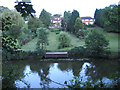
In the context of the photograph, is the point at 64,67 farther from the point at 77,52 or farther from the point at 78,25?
the point at 78,25

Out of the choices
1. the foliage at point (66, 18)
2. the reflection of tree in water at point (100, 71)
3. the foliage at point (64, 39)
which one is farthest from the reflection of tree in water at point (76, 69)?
the foliage at point (66, 18)

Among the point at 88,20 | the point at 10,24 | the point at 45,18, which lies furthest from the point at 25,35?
the point at 10,24

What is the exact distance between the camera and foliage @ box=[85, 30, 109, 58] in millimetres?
10211

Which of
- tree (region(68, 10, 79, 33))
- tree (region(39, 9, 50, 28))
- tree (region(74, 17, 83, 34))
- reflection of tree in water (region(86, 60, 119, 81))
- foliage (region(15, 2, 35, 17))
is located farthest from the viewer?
tree (region(39, 9, 50, 28))

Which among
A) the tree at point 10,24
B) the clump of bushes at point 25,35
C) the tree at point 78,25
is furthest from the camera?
the tree at point 78,25

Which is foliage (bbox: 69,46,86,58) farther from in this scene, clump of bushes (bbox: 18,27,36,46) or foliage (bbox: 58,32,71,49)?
clump of bushes (bbox: 18,27,36,46)

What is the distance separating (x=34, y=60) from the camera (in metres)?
10.6

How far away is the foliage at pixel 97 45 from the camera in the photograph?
33.5ft

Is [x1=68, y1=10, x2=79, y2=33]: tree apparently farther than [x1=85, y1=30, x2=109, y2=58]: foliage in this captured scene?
Yes

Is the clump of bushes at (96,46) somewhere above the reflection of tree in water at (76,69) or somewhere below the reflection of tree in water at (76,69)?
above

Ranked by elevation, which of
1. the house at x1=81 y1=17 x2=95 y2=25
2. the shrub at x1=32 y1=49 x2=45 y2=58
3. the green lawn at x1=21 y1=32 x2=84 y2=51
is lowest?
the shrub at x1=32 y1=49 x2=45 y2=58

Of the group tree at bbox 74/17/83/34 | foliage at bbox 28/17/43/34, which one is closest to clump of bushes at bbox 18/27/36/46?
foliage at bbox 28/17/43/34

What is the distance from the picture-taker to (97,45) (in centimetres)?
1018

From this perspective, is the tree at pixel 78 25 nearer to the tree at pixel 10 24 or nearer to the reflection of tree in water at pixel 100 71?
the tree at pixel 10 24
